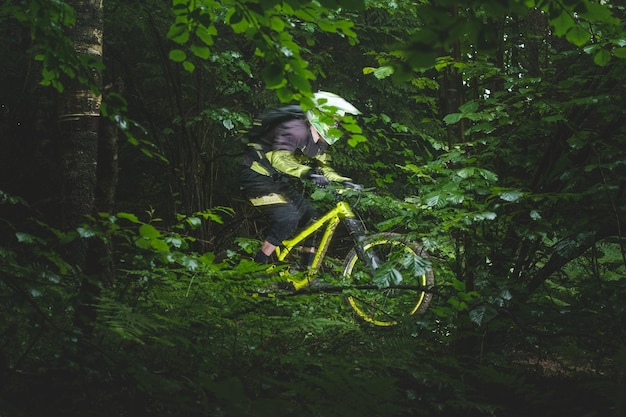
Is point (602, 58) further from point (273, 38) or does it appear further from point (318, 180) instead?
point (318, 180)

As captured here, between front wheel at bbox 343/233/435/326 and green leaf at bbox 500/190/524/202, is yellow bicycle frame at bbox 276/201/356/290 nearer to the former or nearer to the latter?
front wheel at bbox 343/233/435/326

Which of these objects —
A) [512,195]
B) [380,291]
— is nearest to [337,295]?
[380,291]

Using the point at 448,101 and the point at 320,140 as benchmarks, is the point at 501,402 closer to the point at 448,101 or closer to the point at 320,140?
the point at 448,101

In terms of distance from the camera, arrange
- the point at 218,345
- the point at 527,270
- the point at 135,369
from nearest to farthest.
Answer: the point at 135,369 < the point at 218,345 < the point at 527,270

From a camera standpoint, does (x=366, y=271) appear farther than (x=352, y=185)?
Yes

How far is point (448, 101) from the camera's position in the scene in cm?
481

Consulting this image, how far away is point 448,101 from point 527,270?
1485 millimetres

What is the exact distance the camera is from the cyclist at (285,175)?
6078mm

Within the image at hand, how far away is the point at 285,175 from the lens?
20.7ft

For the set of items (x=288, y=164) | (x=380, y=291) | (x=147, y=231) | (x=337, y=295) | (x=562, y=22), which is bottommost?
(x=337, y=295)

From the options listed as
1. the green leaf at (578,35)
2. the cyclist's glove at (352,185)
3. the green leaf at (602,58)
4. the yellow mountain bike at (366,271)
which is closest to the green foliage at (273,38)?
the green leaf at (578,35)

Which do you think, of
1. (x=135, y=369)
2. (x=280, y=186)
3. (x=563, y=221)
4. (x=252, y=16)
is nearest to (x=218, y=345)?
(x=135, y=369)

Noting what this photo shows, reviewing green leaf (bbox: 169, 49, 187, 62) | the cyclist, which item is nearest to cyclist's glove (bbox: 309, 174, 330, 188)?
the cyclist

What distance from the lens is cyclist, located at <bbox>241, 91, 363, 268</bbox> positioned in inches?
239
